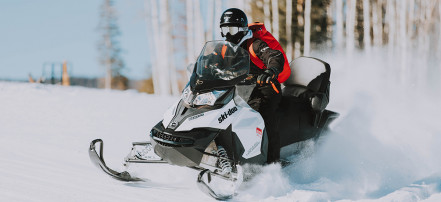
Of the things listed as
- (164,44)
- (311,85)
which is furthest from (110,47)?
(311,85)

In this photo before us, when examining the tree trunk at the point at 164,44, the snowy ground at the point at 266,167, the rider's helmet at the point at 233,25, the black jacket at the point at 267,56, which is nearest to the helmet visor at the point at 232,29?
the rider's helmet at the point at 233,25

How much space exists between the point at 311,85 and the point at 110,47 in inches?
1821

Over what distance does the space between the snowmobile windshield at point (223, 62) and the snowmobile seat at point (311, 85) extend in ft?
3.60

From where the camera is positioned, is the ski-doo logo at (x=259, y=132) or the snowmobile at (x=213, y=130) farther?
the ski-doo logo at (x=259, y=132)

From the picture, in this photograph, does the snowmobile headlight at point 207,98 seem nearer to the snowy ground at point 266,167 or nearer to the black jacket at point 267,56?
the black jacket at point 267,56

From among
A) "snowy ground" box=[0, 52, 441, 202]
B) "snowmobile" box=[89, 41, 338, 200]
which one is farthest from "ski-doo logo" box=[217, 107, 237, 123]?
"snowy ground" box=[0, 52, 441, 202]

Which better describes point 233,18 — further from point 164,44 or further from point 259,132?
point 164,44

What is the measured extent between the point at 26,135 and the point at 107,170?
9.36 ft

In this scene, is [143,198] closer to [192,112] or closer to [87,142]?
[192,112]

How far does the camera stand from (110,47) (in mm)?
49594

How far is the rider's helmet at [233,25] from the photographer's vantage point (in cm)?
427

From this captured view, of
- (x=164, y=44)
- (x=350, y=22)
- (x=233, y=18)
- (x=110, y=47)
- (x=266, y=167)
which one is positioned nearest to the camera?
(x=233, y=18)

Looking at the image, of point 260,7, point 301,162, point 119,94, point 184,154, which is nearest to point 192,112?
point 184,154

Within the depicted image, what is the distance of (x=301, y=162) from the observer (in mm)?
5086
